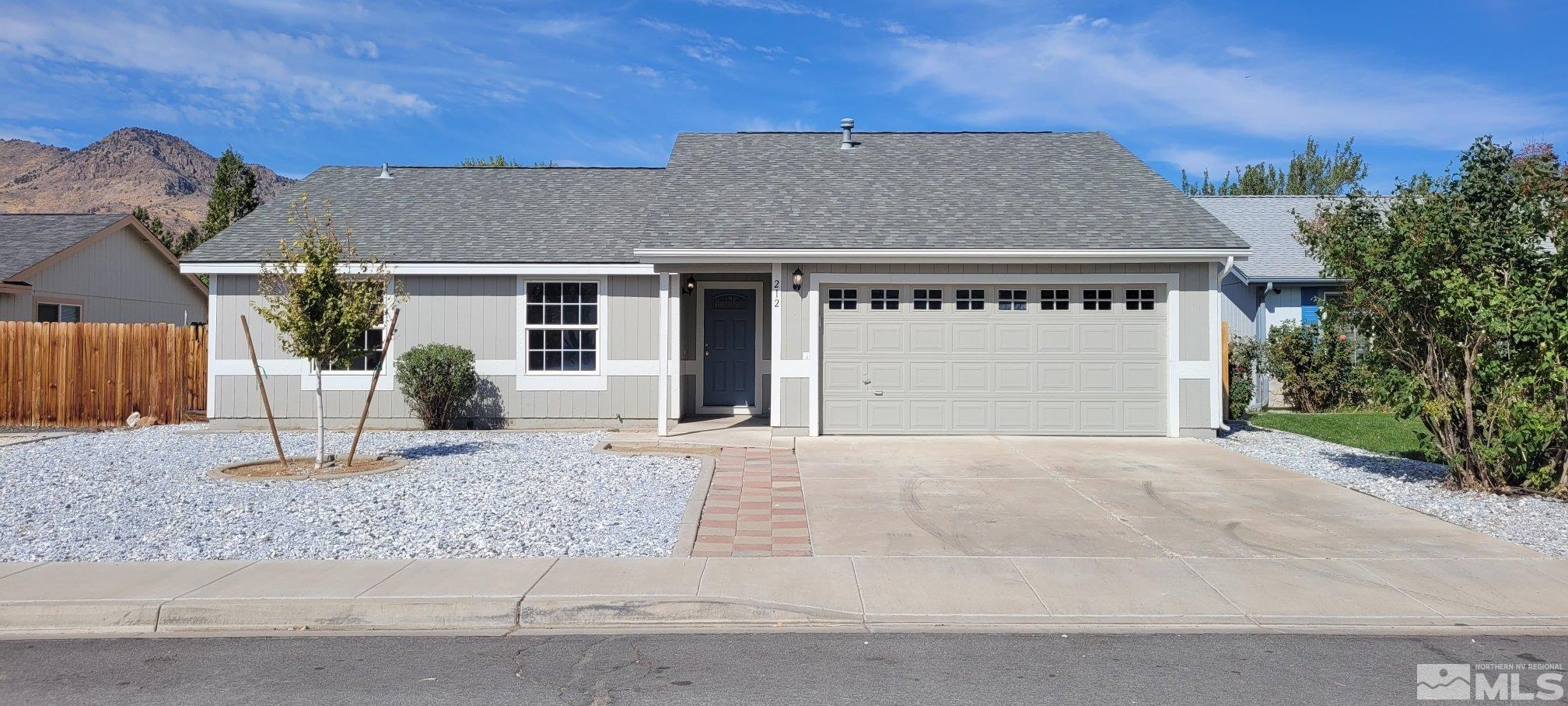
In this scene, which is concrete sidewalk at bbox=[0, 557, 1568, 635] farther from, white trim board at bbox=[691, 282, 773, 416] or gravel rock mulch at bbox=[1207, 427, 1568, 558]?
white trim board at bbox=[691, 282, 773, 416]

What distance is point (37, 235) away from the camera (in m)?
21.2

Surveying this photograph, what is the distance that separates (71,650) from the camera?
219 inches

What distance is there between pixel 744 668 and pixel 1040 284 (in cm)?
970

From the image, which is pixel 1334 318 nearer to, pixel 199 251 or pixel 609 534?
pixel 609 534

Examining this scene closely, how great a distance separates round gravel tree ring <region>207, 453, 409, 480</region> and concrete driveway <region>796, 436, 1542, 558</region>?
4.59 m

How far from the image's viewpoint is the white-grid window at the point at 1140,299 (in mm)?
13844

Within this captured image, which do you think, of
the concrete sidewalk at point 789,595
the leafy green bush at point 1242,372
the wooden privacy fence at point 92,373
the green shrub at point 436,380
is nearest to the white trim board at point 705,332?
the green shrub at point 436,380

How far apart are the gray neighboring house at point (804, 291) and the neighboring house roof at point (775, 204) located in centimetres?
5

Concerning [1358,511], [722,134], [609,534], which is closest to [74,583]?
[609,534]

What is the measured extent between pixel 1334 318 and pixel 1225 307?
31.2ft

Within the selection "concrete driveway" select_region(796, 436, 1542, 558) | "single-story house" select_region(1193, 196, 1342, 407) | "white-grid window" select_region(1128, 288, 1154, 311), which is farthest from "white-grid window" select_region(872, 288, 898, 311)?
"single-story house" select_region(1193, 196, 1342, 407)

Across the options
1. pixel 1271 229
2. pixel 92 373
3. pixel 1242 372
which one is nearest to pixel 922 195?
pixel 1242 372

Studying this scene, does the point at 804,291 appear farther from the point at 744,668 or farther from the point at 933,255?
the point at 744,668

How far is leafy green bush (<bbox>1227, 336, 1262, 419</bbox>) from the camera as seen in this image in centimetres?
1628
